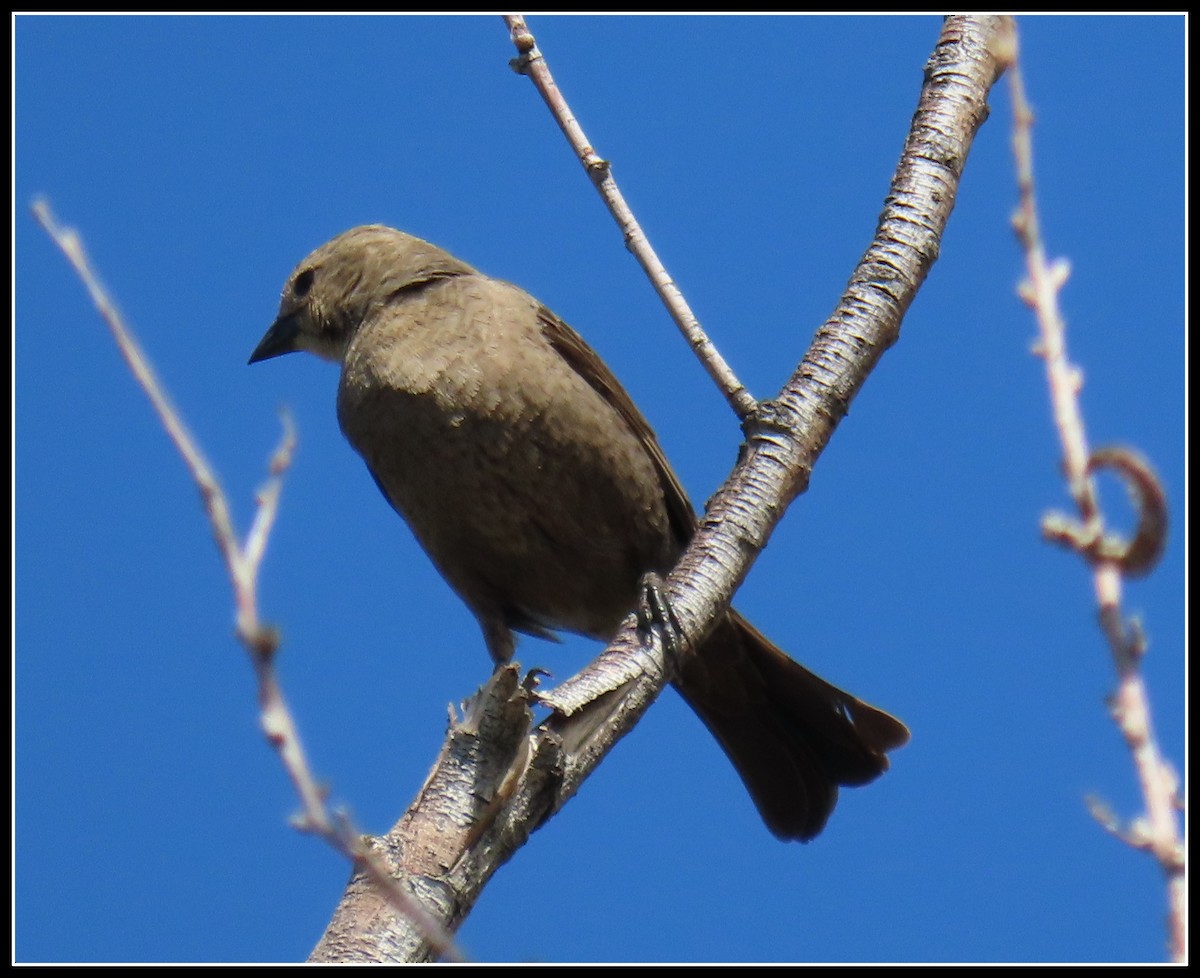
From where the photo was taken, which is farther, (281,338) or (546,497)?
(281,338)

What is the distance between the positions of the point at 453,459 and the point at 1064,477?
3.64 metres

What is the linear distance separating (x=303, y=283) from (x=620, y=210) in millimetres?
2372

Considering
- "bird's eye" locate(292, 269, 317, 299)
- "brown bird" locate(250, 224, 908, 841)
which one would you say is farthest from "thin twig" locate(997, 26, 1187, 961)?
"bird's eye" locate(292, 269, 317, 299)

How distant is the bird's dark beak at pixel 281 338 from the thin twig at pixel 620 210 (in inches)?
90.3

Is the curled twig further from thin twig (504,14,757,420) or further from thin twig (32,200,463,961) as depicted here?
thin twig (504,14,757,420)

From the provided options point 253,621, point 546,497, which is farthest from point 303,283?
point 253,621

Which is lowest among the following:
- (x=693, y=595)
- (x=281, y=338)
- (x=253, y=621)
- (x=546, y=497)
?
(x=253, y=621)

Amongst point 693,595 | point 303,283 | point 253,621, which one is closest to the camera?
point 253,621

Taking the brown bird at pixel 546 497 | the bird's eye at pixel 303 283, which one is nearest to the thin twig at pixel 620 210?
the brown bird at pixel 546 497

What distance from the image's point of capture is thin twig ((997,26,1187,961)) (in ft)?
3.86

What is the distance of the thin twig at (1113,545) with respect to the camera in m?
1.18

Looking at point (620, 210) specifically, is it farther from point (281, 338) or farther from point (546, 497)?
point (281, 338)

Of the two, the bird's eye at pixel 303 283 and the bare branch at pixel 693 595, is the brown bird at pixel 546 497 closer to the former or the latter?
the bird's eye at pixel 303 283

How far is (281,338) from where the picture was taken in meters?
6.03
